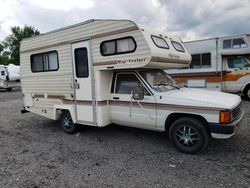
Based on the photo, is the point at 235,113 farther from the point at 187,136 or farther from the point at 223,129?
the point at 187,136

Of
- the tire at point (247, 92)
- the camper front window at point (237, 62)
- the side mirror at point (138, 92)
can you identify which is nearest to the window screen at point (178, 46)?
the side mirror at point (138, 92)

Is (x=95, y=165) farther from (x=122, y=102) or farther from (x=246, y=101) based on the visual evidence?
(x=246, y=101)

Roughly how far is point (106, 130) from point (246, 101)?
23.9ft

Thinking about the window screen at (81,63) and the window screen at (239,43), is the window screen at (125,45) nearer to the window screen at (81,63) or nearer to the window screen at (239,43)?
the window screen at (81,63)

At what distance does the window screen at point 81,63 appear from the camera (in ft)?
19.8

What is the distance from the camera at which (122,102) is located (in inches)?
224

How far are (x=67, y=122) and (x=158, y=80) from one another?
9.54 ft

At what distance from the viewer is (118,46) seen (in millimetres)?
5375

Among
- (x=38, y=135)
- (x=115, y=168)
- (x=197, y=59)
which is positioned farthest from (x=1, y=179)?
(x=197, y=59)

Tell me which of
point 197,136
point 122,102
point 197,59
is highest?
point 197,59

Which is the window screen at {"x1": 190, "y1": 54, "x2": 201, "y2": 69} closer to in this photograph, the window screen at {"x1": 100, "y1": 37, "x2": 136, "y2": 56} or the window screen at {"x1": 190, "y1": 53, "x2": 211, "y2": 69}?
the window screen at {"x1": 190, "y1": 53, "x2": 211, "y2": 69}

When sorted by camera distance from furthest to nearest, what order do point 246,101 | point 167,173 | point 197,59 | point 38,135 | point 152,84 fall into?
point 197,59, point 246,101, point 38,135, point 152,84, point 167,173

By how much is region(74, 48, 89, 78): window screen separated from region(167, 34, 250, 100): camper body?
23.8 ft

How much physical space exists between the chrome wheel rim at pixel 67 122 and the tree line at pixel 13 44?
4173 cm
